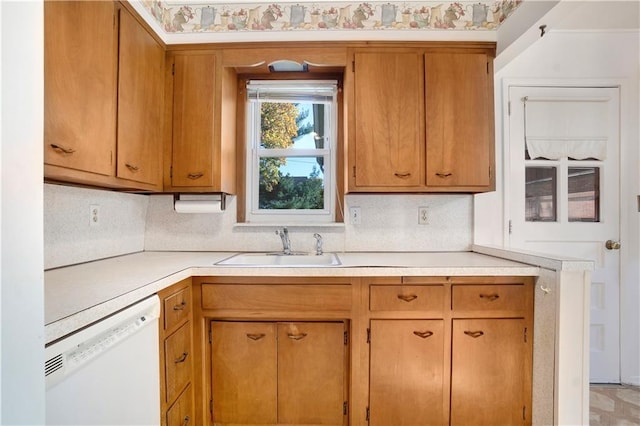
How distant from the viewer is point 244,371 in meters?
1.44

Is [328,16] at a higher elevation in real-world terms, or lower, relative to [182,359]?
Result: higher

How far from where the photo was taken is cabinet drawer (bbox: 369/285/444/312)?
1403 millimetres

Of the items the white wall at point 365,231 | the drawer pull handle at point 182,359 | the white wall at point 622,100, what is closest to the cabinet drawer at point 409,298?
the white wall at point 365,231

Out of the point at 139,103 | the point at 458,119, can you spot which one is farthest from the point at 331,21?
the point at 139,103

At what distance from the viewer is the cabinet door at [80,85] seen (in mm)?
993

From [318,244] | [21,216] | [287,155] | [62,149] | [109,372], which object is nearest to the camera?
[21,216]

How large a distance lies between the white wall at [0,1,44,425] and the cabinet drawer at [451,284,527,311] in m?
1.48

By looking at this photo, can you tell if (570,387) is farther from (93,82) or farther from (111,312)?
(93,82)

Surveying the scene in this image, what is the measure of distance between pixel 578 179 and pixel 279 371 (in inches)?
92.8

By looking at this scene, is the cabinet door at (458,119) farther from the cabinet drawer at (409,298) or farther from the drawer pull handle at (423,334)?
the drawer pull handle at (423,334)

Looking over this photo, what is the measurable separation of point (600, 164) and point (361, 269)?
197 centimetres

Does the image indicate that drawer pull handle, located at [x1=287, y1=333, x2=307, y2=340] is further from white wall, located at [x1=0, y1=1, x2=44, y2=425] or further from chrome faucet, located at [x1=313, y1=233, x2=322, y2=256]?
white wall, located at [x1=0, y1=1, x2=44, y2=425]

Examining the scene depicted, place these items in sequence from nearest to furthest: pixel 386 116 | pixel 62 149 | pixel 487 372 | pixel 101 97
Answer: pixel 62 149
pixel 101 97
pixel 487 372
pixel 386 116

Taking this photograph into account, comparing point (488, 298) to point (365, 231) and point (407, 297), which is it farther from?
point (365, 231)
